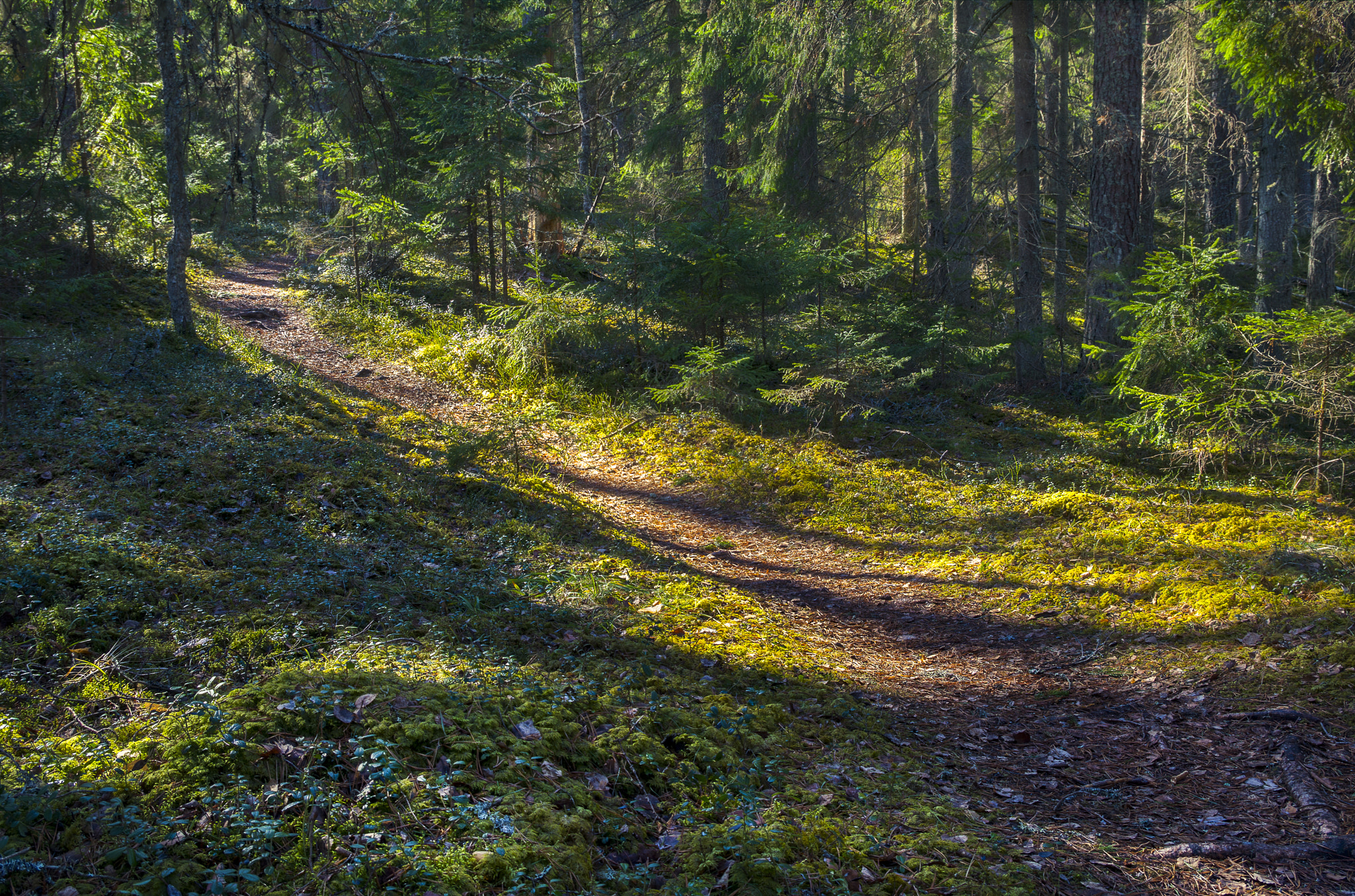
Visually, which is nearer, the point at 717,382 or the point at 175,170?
the point at 175,170

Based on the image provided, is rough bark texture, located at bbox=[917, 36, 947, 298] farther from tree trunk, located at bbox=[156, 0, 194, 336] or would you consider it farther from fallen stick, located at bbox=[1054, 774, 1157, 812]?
tree trunk, located at bbox=[156, 0, 194, 336]

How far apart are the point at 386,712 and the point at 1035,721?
386cm

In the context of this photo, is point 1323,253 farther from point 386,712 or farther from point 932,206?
point 386,712

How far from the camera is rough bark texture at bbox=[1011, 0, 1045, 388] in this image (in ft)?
36.2

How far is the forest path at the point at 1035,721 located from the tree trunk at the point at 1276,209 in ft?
30.6

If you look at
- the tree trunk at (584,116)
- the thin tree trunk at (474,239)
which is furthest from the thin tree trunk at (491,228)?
the tree trunk at (584,116)

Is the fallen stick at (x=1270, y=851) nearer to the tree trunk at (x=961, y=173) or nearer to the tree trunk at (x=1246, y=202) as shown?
the tree trunk at (x=961, y=173)

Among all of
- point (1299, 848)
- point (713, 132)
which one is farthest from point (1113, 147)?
point (1299, 848)

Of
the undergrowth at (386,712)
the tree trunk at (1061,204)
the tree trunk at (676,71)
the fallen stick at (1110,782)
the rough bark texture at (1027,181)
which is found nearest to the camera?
the undergrowth at (386,712)

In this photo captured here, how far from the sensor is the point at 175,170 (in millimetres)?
11094

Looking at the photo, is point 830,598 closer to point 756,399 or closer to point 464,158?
point 756,399

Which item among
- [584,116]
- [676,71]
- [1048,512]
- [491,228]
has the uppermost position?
[676,71]

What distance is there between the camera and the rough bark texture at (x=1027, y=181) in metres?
11.0

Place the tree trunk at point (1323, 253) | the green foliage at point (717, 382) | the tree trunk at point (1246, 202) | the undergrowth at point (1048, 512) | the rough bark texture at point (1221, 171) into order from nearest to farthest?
1. the undergrowth at point (1048, 512)
2. the green foliage at point (717, 382)
3. the tree trunk at point (1323, 253)
4. the rough bark texture at point (1221, 171)
5. the tree trunk at point (1246, 202)
